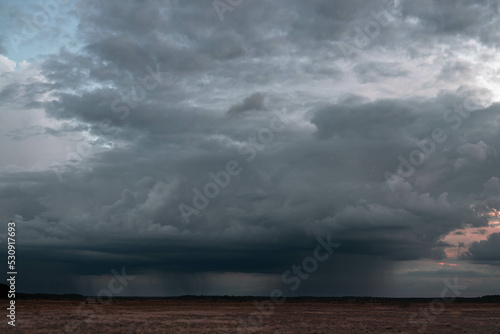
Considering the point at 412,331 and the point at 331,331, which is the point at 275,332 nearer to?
the point at 331,331

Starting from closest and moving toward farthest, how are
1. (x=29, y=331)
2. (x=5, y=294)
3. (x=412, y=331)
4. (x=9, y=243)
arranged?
(x=9, y=243)
(x=29, y=331)
(x=412, y=331)
(x=5, y=294)

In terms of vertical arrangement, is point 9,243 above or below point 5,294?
above

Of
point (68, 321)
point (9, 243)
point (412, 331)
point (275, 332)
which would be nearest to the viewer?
point (9, 243)

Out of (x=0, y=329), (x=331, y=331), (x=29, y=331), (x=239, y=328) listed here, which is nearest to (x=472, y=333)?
(x=331, y=331)

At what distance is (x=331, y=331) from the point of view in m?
51.2

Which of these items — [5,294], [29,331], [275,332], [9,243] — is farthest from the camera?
[5,294]

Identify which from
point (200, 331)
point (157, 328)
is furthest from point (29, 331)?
point (200, 331)

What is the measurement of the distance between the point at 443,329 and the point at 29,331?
148ft

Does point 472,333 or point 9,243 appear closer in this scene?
point 9,243

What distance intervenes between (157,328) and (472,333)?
3473 cm

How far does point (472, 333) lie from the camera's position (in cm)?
4966

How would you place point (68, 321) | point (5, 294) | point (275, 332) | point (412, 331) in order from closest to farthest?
point (275, 332) → point (412, 331) → point (68, 321) → point (5, 294)

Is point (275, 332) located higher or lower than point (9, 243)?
lower

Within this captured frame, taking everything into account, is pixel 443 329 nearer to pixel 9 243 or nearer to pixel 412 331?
pixel 412 331
